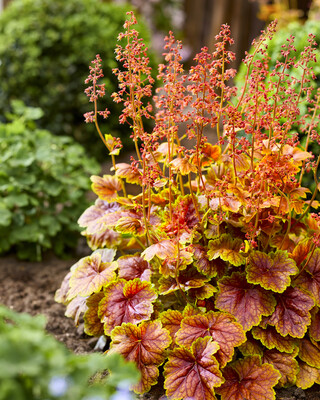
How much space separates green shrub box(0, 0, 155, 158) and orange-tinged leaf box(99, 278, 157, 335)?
2.65 meters

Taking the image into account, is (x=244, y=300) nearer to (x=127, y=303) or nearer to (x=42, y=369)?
(x=127, y=303)

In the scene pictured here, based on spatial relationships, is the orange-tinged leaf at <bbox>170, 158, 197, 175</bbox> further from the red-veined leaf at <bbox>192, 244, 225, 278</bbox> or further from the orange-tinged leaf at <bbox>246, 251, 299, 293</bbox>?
the orange-tinged leaf at <bbox>246, 251, 299, 293</bbox>

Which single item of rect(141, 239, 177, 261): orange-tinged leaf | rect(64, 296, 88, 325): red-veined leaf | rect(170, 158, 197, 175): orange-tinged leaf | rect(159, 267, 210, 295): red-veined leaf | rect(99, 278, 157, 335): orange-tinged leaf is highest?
rect(170, 158, 197, 175): orange-tinged leaf

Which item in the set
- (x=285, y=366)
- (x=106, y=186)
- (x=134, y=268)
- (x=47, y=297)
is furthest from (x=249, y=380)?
(x=47, y=297)

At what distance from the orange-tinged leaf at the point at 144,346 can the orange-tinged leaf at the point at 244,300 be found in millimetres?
254

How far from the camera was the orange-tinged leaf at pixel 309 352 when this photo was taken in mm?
1844

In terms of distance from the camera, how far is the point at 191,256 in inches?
70.0

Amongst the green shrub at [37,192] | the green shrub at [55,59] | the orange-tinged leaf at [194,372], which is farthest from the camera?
the green shrub at [55,59]

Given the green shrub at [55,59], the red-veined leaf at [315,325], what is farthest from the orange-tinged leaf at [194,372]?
the green shrub at [55,59]

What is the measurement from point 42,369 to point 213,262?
3.43 feet

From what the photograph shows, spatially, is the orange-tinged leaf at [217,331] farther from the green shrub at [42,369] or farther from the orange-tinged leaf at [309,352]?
the green shrub at [42,369]

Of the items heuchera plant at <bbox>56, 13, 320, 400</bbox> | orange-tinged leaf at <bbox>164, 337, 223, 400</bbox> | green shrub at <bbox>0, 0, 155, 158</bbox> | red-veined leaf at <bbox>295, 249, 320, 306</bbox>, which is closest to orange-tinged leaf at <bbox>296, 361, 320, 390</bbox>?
heuchera plant at <bbox>56, 13, 320, 400</bbox>

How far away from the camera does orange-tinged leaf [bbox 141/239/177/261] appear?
1.70 meters

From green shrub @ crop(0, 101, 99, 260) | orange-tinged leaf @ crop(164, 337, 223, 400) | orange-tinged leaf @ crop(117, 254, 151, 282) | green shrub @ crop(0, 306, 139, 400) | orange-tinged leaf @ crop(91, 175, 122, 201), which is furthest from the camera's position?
green shrub @ crop(0, 101, 99, 260)
